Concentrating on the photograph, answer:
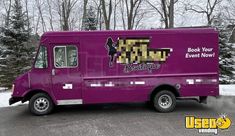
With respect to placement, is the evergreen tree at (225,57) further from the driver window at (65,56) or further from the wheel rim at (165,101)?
the driver window at (65,56)

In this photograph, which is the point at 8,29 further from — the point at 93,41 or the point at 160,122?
the point at 160,122

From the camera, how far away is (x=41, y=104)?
9922 mm

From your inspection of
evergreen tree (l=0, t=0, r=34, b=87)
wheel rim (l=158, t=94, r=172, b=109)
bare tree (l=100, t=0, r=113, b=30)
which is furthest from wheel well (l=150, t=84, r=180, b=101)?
Result: bare tree (l=100, t=0, r=113, b=30)

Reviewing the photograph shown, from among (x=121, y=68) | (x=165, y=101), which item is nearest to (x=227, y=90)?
(x=165, y=101)

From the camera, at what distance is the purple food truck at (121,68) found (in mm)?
9750

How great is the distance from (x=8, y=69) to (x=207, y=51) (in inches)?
558

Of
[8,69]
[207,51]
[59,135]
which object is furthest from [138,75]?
[8,69]

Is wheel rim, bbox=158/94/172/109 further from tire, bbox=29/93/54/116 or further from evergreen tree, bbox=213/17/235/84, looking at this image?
evergreen tree, bbox=213/17/235/84

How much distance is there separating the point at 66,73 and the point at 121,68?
5.68 feet

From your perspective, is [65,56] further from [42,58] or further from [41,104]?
[41,104]

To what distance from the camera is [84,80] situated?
32.2 ft

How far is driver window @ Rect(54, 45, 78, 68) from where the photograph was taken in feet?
31.9

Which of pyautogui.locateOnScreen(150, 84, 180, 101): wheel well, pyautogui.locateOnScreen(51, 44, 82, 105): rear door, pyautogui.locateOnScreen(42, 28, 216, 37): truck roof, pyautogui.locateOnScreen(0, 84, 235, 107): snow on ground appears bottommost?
pyautogui.locateOnScreen(0, 84, 235, 107): snow on ground

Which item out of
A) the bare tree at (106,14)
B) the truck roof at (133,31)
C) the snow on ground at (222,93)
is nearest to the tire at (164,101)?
the truck roof at (133,31)
